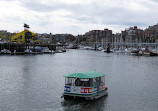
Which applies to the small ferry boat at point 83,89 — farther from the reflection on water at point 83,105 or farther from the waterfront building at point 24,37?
the waterfront building at point 24,37

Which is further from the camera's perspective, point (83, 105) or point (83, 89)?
point (83, 89)

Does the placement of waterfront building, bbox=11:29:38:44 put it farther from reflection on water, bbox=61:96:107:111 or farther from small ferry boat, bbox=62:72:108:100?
reflection on water, bbox=61:96:107:111

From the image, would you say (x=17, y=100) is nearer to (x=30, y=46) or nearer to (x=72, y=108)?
(x=72, y=108)

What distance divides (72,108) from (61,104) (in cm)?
230

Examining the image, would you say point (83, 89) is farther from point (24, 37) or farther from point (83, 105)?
point (24, 37)

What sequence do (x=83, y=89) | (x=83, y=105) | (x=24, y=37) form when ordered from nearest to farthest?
(x=83, y=105)
(x=83, y=89)
(x=24, y=37)

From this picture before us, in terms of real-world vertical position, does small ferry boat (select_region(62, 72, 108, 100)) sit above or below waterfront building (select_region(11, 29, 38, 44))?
below

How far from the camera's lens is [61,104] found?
3125cm

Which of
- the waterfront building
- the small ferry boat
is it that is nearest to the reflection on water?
the small ferry boat

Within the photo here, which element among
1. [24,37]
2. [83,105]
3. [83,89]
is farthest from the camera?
[24,37]

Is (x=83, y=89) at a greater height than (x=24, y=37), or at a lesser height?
lesser

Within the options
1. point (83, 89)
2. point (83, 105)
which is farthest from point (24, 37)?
point (83, 105)

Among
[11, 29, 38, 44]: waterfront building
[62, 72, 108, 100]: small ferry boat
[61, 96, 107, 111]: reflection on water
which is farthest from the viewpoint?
[11, 29, 38, 44]: waterfront building

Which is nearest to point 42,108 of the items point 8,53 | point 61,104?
point 61,104
